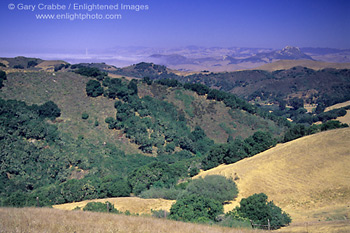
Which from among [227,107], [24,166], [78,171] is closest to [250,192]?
[78,171]

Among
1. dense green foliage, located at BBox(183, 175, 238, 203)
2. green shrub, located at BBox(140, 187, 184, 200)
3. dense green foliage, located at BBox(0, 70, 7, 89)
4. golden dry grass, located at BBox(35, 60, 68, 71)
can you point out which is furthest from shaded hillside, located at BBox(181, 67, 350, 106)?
dense green foliage, located at BBox(0, 70, 7, 89)

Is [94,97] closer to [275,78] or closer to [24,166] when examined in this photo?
[24,166]

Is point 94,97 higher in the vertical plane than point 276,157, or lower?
higher

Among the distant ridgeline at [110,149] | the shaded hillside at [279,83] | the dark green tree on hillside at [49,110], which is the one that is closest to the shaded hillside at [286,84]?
the shaded hillside at [279,83]

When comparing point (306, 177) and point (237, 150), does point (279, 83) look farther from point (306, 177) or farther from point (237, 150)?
point (306, 177)

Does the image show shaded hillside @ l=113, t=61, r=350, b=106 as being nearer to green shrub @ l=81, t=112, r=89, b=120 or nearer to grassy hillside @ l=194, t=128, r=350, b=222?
grassy hillside @ l=194, t=128, r=350, b=222

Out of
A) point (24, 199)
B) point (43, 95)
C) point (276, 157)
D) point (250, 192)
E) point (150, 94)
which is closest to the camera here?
point (24, 199)
